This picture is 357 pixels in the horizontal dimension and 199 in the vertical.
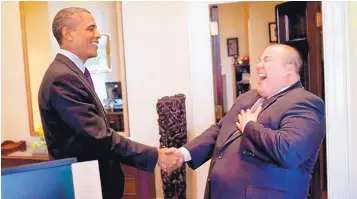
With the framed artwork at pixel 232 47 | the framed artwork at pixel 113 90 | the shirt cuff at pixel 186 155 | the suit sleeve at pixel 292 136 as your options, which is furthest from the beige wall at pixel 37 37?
the framed artwork at pixel 232 47

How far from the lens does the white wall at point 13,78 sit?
11.7ft

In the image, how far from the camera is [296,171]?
1.70m

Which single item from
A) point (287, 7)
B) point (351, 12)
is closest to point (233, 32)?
point (287, 7)

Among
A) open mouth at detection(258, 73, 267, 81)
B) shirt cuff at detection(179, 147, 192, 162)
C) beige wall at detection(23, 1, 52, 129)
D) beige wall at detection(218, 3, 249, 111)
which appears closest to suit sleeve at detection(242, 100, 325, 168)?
open mouth at detection(258, 73, 267, 81)

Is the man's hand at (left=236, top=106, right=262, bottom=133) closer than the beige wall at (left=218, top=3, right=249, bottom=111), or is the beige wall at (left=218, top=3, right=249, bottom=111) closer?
the man's hand at (left=236, top=106, right=262, bottom=133)

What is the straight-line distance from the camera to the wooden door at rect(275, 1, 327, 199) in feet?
10.3

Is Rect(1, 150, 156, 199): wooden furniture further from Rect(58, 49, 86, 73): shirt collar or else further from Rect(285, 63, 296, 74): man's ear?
Rect(285, 63, 296, 74): man's ear

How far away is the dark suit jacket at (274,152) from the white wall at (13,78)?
2367 mm

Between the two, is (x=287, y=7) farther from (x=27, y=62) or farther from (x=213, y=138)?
(x=27, y=62)

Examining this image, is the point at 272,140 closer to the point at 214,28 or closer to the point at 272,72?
the point at 272,72

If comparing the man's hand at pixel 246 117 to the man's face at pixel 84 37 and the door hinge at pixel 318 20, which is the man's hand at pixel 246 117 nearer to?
the man's face at pixel 84 37

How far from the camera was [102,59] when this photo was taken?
11.1 feet

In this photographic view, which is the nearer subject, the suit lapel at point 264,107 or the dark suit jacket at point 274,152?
the dark suit jacket at point 274,152

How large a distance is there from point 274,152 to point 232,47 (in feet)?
18.7
